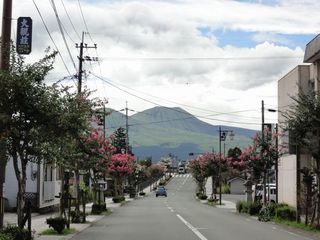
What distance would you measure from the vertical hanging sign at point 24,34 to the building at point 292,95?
19.3 metres

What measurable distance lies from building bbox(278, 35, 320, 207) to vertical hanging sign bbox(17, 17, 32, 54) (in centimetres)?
1932

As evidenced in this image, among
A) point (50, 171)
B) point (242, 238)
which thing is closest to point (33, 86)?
point (242, 238)

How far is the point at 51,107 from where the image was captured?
49.5ft

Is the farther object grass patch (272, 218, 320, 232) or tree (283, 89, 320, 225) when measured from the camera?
grass patch (272, 218, 320, 232)

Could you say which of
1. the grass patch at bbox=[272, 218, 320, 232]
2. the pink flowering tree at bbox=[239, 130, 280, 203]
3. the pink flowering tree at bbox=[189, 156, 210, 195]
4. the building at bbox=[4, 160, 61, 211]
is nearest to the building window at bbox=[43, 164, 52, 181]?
the building at bbox=[4, 160, 61, 211]

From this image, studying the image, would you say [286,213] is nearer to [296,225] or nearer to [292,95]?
[296,225]

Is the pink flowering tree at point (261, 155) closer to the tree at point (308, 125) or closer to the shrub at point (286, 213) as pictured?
the shrub at point (286, 213)

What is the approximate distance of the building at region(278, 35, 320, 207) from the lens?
116 ft

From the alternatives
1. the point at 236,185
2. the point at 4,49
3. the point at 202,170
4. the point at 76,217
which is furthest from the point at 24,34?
the point at 236,185

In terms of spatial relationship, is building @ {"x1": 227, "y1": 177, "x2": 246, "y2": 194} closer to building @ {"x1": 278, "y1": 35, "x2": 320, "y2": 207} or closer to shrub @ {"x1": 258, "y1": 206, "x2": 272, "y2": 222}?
building @ {"x1": 278, "y1": 35, "x2": 320, "y2": 207}

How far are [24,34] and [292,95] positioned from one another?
24893mm

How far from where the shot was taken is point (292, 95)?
39.0 m

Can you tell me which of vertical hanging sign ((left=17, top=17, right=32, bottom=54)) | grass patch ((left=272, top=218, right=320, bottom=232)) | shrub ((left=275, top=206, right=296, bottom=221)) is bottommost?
grass patch ((left=272, top=218, right=320, bottom=232))

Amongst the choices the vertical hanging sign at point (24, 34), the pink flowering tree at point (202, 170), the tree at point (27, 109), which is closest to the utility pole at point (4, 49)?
the tree at point (27, 109)
